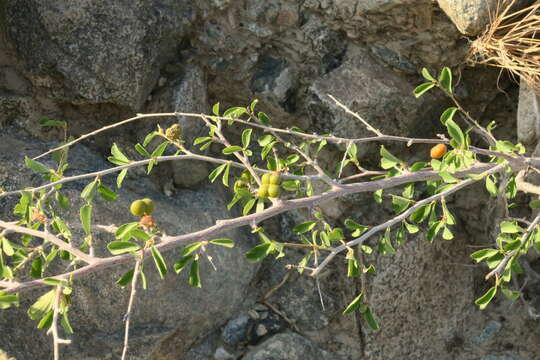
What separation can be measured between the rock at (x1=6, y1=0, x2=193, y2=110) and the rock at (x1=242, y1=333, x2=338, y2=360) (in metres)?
1.11

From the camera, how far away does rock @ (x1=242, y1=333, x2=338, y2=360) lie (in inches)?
97.6

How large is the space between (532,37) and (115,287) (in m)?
1.77

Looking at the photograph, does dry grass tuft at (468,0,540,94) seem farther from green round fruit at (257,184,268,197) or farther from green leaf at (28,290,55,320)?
green leaf at (28,290,55,320)

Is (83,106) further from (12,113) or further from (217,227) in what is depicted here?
(217,227)

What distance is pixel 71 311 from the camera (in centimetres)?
227

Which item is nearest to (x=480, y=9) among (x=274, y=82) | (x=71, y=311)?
(x=274, y=82)

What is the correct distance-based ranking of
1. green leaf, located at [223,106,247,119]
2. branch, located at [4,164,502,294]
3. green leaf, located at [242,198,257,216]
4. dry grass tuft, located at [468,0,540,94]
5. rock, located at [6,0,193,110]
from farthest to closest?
rock, located at [6,0,193,110], dry grass tuft, located at [468,0,540,94], green leaf, located at [223,106,247,119], green leaf, located at [242,198,257,216], branch, located at [4,164,502,294]

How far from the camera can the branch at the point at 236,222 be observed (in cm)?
145

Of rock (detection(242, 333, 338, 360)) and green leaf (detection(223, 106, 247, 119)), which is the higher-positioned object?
green leaf (detection(223, 106, 247, 119))

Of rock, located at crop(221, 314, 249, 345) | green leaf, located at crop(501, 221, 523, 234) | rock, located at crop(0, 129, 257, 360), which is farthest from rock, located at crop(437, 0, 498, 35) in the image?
rock, located at crop(221, 314, 249, 345)

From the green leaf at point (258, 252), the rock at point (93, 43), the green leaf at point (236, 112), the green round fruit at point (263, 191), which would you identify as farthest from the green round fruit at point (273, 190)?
the rock at point (93, 43)

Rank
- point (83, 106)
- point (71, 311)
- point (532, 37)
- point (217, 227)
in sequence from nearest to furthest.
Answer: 1. point (217, 227)
2. point (532, 37)
3. point (71, 311)
4. point (83, 106)

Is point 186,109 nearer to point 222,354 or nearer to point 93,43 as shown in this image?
point 93,43

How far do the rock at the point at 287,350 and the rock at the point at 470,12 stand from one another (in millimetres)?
1394
